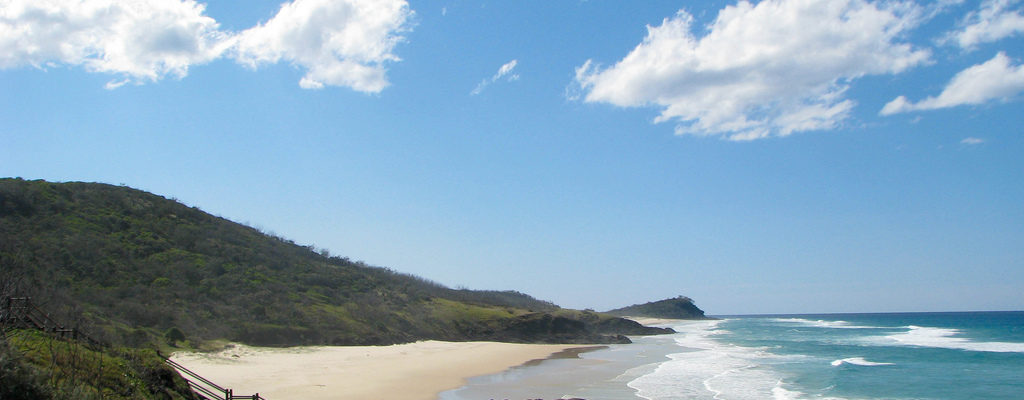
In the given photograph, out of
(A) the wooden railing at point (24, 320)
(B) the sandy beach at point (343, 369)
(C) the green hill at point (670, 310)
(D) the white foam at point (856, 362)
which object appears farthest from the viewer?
(C) the green hill at point (670, 310)

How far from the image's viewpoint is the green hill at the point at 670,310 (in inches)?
6476

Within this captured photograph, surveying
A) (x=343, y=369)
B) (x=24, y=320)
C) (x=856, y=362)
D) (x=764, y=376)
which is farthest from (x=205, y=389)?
(x=856, y=362)

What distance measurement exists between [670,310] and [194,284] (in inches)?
5627

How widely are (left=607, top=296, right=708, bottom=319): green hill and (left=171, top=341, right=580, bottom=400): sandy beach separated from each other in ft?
435

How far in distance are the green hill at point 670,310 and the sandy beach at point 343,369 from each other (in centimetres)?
13263

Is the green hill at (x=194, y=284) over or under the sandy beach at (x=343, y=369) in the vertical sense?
over

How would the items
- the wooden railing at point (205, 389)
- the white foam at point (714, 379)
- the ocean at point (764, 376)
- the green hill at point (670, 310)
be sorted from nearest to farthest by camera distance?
the wooden railing at point (205, 389), the white foam at point (714, 379), the ocean at point (764, 376), the green hill at point (670, 310)

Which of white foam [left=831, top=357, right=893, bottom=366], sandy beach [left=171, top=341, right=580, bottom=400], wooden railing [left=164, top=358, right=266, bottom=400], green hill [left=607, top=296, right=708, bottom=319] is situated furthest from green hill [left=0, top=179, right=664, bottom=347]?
green hill [left=607, top=296, right=708, bottom=319]

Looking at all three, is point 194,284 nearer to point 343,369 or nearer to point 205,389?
point 343,369

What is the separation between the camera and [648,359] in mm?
39906

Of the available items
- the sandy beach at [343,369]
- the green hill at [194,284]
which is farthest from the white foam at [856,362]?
the green hill at [194,284]

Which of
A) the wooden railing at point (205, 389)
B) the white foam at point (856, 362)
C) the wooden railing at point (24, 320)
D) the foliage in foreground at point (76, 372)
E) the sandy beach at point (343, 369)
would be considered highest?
the wooden railing at point (24, 320)

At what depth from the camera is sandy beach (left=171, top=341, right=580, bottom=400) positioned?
20875 millimetres

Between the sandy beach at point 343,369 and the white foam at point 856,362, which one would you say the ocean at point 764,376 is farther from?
the sandy beach at point 343,369
